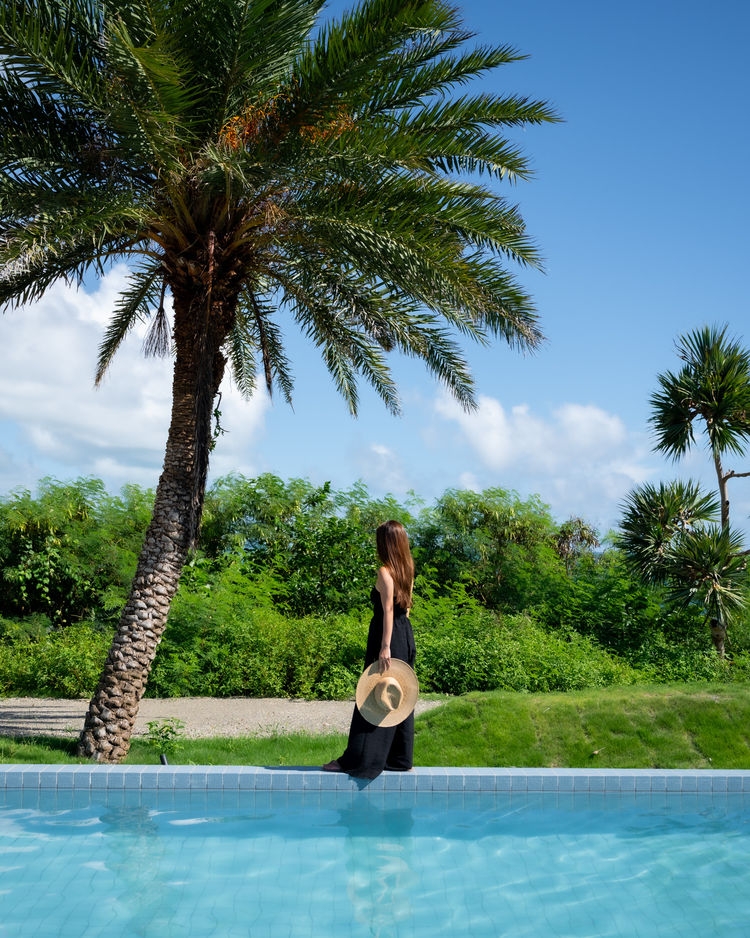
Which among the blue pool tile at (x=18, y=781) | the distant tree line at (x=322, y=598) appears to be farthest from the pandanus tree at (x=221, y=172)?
the distant tree line at (x=322, y=598)

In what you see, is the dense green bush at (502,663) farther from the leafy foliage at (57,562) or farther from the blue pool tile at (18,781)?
the blue pool tile at (18,781)

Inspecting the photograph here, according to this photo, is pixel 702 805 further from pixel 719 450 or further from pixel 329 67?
pixel 719 450

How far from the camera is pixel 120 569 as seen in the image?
53.8ft

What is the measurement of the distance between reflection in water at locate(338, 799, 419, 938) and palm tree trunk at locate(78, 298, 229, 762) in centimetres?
278

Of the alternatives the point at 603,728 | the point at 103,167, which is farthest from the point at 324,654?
the point at 103,167

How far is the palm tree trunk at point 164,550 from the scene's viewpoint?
8602 mm

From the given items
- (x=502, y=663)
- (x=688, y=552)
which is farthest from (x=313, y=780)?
(x=688, y=552)

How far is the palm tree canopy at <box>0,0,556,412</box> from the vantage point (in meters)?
7.82

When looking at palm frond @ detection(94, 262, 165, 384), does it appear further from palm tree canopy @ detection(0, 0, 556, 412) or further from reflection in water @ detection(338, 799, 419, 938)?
reflection in water @ detection(338, 799, 419, 938)

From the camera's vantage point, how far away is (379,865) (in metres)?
6.12

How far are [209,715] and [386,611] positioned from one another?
538 cm

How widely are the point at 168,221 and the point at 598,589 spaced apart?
39.1 feet

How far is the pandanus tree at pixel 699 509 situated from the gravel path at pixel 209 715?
5.19m

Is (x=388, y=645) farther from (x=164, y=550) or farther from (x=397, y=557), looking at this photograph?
(x=164, y=550)
